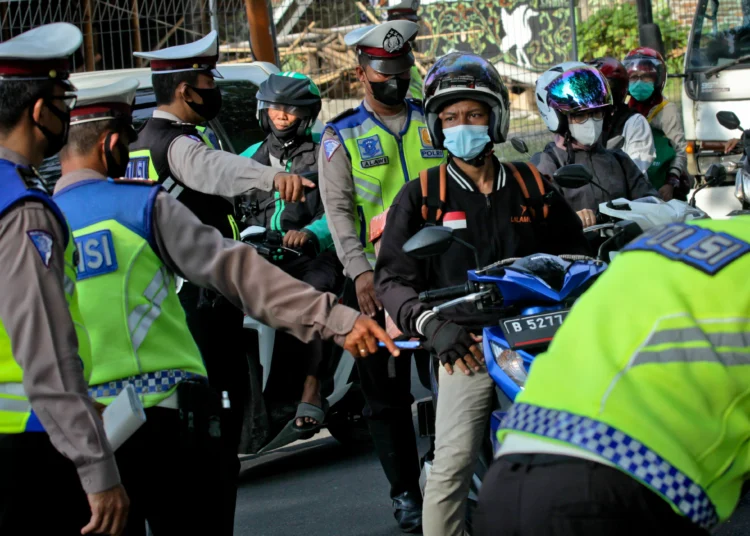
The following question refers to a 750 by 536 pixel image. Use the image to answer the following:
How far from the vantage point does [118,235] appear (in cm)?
363

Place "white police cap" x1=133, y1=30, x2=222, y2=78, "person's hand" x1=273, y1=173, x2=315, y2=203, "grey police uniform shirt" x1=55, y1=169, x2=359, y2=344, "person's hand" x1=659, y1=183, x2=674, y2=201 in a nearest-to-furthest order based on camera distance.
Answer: "grey police uniform shirt" x1=55, y1=169, x2=359, y2=344
"person's hand" x1=273, y1=173, x2=315, y2=203
"white police cap" x1=133, y1=30, x2=222, y2=78
"person's hand" x1=659, y1=183, x2=674, y2=201

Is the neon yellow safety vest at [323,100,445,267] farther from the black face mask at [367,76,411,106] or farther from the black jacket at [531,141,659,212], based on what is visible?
the black jacket at [531,141,659,212]

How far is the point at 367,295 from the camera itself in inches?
222

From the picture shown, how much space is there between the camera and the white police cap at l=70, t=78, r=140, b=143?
3.78m

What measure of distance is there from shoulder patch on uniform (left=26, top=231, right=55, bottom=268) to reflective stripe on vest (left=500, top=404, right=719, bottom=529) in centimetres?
141

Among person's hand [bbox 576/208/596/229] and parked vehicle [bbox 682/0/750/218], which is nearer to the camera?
person's hand [bbox 576/208/596/229]

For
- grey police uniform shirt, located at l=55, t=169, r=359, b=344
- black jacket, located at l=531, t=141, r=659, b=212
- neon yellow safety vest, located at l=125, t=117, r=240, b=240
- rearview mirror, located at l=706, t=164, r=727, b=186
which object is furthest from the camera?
rearview mirror, located at l=706, t=164, r=727, b=186

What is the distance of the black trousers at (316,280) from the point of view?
21.8 ft

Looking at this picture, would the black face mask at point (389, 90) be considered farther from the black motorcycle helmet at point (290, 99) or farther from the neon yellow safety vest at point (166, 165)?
the black motorcycle helmet at point (290, 99)

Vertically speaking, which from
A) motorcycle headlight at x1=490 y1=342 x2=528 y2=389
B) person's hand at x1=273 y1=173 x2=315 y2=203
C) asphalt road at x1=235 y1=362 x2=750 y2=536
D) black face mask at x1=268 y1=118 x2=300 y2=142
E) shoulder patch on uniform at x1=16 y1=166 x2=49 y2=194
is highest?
shoulder patch on uniform at x1=16 y1=166 x2=49 y2=194

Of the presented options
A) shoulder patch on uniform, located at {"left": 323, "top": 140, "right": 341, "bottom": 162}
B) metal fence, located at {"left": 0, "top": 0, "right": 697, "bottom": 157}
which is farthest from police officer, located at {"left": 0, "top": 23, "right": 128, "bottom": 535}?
metal fence, located at {"left": 0, "top": 0, "right": 697, "bottom": 157}

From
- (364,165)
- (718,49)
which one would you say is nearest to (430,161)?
(364,165)

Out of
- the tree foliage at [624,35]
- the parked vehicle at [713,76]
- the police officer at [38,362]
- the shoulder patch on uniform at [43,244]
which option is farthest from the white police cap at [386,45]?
the tree foliage at [624,35]

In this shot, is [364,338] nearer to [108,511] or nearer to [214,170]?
[108,511]
